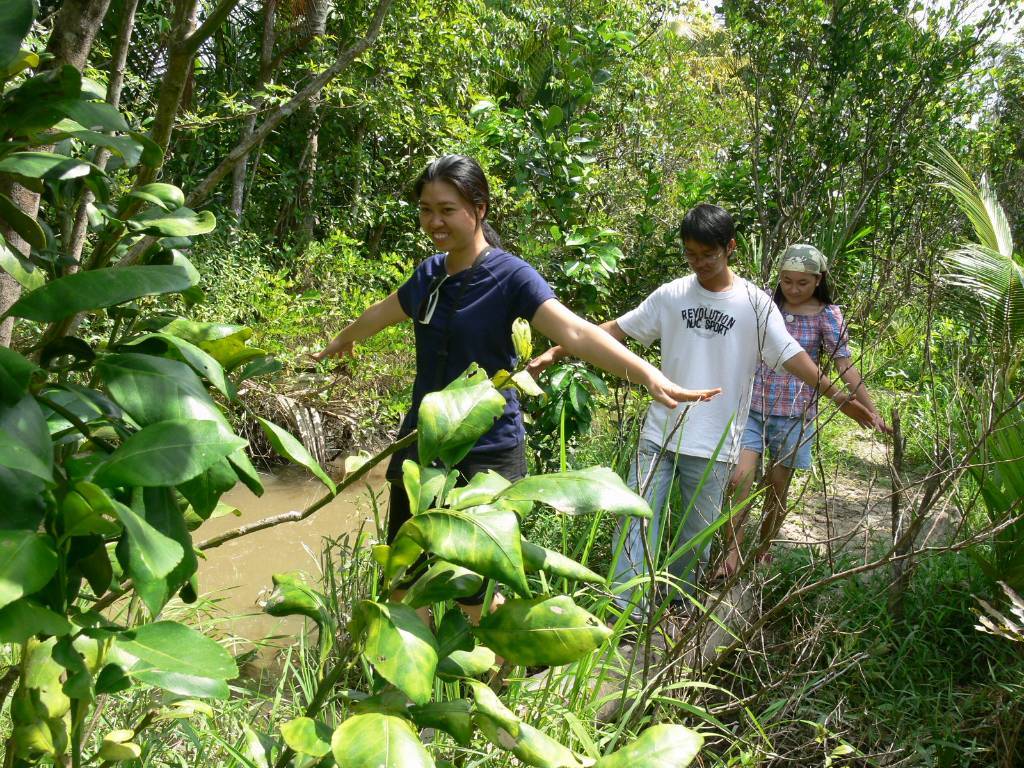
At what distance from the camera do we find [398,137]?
8922 millimetres

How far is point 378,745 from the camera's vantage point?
0.66 m

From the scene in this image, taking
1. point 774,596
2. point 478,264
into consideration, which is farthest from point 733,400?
point 478,264

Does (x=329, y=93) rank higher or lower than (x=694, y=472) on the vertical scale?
higher

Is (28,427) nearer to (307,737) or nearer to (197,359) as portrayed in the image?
(197,359)

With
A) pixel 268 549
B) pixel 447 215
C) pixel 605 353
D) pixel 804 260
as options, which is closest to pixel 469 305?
pixel 447 215

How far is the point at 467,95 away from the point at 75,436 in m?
8.69

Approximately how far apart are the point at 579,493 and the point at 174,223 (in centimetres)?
45

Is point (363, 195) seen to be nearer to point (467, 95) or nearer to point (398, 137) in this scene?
point (398, 137)

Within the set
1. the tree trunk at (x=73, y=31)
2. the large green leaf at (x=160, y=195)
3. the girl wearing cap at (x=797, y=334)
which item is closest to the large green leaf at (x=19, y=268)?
the large green leaf at (x=160, y=195)

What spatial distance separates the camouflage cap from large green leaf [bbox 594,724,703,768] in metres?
3.20

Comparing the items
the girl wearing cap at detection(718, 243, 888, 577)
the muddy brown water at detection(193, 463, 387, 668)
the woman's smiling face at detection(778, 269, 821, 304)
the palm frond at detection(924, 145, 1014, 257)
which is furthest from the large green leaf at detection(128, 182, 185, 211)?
the palm frond at detection(924, 145, 1014, 257)

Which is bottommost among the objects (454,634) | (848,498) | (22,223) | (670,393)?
(848,498)

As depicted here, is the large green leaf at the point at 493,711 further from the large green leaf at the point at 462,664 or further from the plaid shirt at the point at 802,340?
the plaid shirt at the point at 802,340

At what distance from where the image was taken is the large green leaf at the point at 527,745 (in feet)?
2.49
